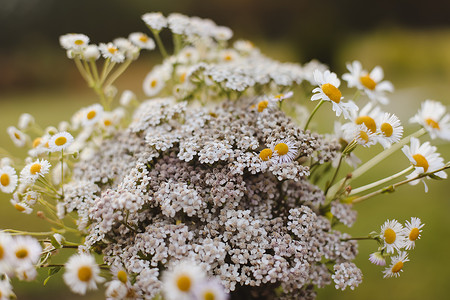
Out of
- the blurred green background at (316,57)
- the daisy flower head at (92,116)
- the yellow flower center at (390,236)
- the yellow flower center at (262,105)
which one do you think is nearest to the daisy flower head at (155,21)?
the daisy flower head at (92,116)

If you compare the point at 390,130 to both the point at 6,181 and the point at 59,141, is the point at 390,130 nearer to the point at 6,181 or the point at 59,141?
the point at 59,141

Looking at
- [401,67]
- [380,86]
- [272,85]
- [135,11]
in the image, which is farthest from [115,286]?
[135,11]

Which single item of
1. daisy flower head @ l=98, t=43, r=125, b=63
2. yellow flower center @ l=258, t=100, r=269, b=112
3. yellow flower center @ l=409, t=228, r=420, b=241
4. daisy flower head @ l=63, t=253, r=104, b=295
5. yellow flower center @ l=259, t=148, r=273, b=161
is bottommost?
daisy flower head @ l=63, t=253, r=104, b=295

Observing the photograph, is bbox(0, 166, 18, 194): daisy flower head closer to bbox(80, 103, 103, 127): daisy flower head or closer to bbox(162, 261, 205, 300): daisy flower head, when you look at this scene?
bbox(80, 103, 103, 127): daisy flower head

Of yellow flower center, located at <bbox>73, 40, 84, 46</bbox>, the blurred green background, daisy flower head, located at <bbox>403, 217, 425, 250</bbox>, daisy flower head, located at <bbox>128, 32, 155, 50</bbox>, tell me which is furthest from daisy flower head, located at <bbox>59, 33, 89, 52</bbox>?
the blurred green background

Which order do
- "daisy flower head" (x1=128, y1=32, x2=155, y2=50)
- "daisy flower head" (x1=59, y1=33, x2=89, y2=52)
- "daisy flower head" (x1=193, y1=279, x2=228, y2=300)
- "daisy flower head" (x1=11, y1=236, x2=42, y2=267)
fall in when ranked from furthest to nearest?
1. "daisy flower head" (x1=128, y1=32, x2=155, y2=50)
2. "daisy flower head" (x1=59, y1=33, x2=89, y2=52)
3. "daisy flower head" (x1=11, y1=236, x2=42, y2=267)
4. "daisy flower head" (x1=193, y1=279, x2=228, y2=300)

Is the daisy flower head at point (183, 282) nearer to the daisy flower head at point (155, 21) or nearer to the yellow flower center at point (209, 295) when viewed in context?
the yellow flower center at point (209, 295)

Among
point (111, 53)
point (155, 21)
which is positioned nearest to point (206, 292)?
point (111, 53)

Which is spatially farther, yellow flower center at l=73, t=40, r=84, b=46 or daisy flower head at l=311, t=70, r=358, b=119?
yellow flower center at l=73, t=40, r=84, b=46
